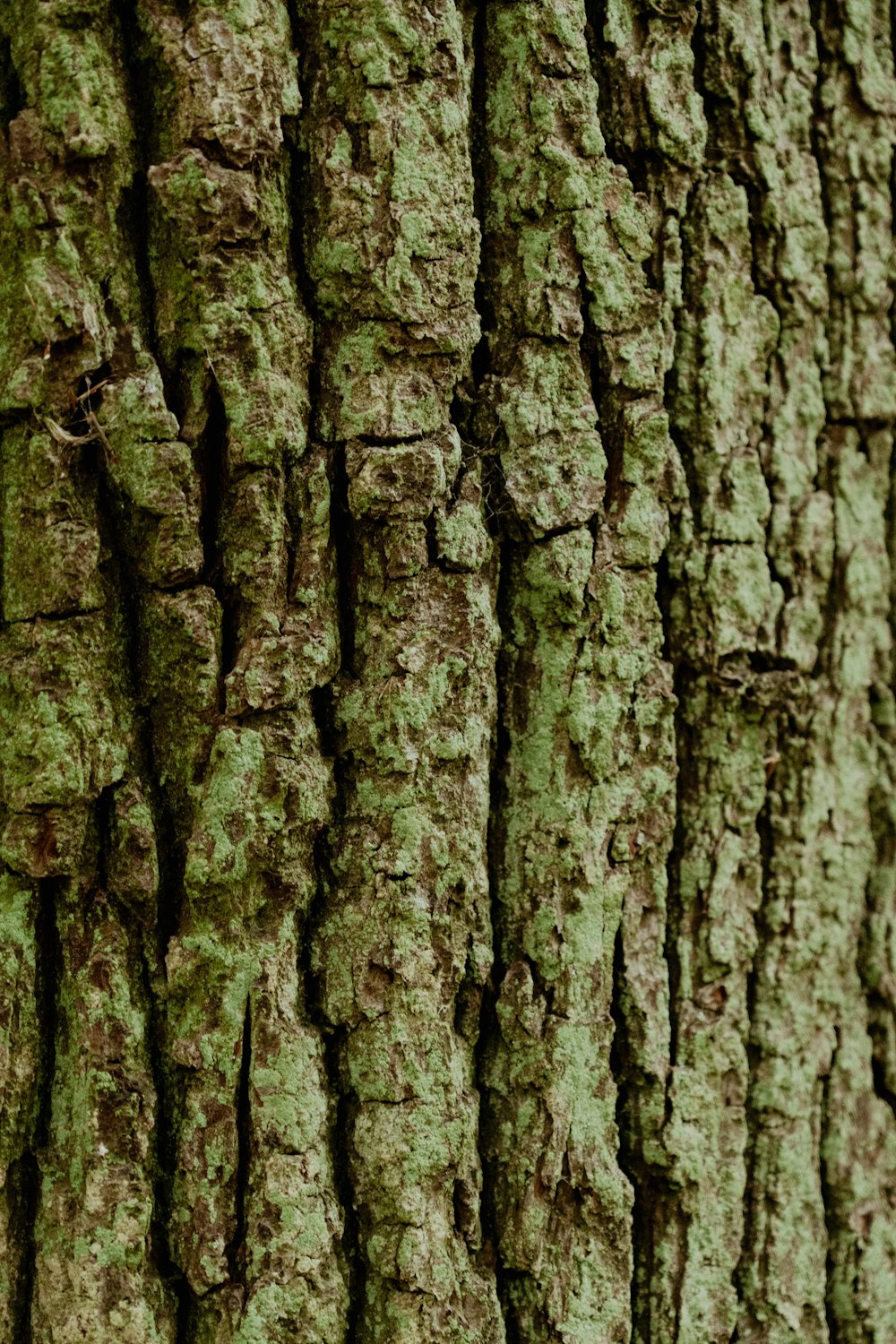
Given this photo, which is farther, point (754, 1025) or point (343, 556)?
point (754, 1025)

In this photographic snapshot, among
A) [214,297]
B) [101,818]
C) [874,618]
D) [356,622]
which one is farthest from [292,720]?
[874,618]

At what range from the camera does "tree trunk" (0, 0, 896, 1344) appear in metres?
1.23

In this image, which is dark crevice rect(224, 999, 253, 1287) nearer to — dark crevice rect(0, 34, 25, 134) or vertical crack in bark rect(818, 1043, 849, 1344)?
vertical crack in bark rect(818, 1043, 849, 1344)

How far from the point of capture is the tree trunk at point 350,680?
4.03 ft

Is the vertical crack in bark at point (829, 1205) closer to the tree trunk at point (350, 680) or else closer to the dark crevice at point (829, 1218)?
the dark crevice at point (829, 1218)

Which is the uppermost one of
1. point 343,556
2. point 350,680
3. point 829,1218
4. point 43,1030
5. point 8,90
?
point 8,90

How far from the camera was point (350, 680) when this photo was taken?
A: 1.28 m

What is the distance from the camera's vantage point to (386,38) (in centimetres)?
125

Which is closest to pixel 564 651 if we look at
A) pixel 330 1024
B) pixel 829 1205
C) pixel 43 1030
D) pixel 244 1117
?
pixel 330 1024

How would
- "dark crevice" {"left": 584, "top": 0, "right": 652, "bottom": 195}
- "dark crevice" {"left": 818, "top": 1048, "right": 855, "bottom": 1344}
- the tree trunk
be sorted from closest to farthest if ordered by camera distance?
the tree trunk, "dark crevice" {"left": 584, "top": 0, "right": 652, "bottom": 195}, "dark crevice" {"left": 818, "top": 1048, "right": 855, "bottom": 1344}

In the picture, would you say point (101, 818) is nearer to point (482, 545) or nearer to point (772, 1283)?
point (482, 545)

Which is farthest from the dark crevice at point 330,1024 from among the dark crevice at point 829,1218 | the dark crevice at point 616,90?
the dark crevice at point 616,90

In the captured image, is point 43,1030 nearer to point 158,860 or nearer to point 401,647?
point 158,860

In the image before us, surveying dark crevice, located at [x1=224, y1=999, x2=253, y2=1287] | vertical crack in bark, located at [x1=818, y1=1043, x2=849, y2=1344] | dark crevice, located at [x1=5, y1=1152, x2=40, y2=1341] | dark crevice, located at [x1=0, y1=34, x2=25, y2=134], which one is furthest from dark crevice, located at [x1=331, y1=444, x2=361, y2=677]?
vertical crack in bark, located at [x1=818, y1=1043, x2=849, y2=1344]
